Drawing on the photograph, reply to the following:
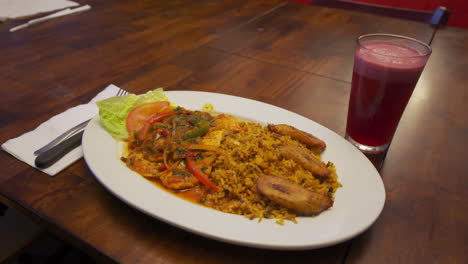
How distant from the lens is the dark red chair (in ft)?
10.8

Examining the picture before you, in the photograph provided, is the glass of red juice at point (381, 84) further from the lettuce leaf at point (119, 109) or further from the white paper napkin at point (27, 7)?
the white paper napkin at point (27, 7)

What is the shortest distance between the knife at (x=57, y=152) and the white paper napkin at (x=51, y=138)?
0.7 inches

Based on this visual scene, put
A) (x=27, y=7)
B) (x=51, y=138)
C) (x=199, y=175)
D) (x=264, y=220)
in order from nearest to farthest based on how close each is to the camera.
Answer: (x=264, y=220) < (x=199, y=175) < (x=51, y=138) < (x=27, y=7)

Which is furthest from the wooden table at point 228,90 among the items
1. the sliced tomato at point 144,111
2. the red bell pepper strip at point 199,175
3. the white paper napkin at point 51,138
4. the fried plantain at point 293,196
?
the sliced tomato at point 144,111

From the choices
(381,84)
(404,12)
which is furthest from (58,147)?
(404,12)

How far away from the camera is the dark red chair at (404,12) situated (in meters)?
3.30

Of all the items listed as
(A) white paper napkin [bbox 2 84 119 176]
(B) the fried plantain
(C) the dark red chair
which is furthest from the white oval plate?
(C) the dark red chair

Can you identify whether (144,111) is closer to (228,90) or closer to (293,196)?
(228,90)

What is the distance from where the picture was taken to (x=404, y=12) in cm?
348

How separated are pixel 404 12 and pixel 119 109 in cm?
325

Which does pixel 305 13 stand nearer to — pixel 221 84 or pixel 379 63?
pixel 221 84

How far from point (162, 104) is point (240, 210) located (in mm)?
790

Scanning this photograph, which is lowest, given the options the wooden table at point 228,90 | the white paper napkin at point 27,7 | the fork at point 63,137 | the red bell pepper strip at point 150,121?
the wooden table at point 228,90

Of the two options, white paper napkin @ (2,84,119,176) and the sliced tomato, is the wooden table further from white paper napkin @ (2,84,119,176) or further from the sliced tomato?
the sliced tomato
